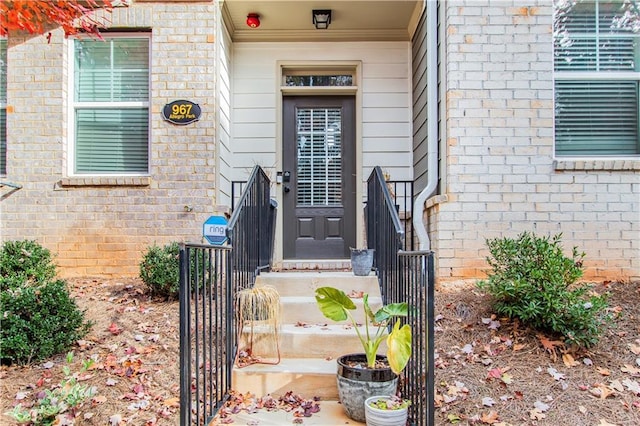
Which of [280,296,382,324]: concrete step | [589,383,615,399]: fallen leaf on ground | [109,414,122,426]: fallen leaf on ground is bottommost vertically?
[109,414,122,426]: fallen leaf on ground

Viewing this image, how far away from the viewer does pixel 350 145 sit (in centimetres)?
566

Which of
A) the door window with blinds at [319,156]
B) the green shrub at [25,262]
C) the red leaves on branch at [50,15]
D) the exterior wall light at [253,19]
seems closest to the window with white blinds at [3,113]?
the red leaves on branch at [50,15]

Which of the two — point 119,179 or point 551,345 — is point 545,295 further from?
point 119,179

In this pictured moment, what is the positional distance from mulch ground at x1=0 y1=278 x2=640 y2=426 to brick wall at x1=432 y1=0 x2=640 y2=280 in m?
0.55

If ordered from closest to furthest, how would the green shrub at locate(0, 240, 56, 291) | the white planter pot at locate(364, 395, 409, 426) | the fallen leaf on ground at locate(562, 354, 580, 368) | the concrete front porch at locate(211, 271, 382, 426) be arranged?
the white planter pot at locate(364, 395, 409, 426), the concrete front porch at locate(211, 271, 382, 426), the fallen leaf on ground at locate(562, 354, 580, 368), the green shrub at locate(0, 240, 56, 291)

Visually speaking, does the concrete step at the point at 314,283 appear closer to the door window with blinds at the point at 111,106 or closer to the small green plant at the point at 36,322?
the small green plant at the point at 36,322

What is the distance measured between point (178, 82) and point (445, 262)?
3187mm

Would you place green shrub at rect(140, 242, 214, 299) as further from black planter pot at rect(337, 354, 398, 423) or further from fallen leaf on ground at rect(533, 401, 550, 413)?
fallen leaf on ground at rect(533, 401, 550, 413)

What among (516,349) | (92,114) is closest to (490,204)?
(516,349)

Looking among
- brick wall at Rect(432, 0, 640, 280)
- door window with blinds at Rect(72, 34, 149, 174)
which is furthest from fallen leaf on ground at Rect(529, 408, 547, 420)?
door window with blinds at Rect(72, 34, 149, 174)

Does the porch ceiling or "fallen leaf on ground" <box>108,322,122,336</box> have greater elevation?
the porch ceiling

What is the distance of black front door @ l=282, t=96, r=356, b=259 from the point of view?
18.3ft

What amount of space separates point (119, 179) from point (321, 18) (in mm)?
2759

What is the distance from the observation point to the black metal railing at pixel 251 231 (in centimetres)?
314
